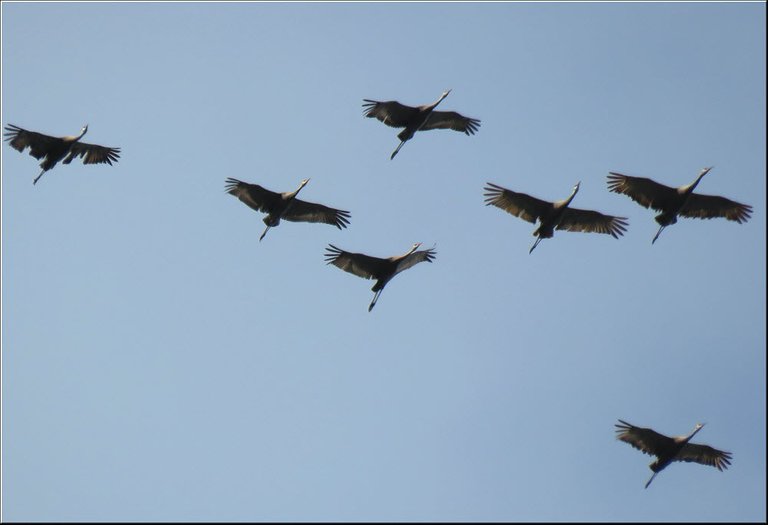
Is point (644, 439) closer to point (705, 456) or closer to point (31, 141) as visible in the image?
point (705, 456)

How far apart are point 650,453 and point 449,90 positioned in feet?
52.5

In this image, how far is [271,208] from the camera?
43.6 meters

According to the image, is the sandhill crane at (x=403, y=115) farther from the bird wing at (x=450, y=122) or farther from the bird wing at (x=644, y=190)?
the bird wing at (x=644, y=190)

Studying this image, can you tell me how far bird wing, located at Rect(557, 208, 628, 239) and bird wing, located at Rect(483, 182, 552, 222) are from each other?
1.02 metres

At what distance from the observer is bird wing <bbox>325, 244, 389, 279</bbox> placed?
138ft

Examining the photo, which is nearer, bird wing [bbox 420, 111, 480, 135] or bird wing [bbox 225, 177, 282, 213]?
bird wing [bbox 225, 177, 282, 213]

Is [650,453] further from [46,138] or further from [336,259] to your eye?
[46,138]

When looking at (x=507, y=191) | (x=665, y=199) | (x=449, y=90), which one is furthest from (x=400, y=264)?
(x=665, y=199)

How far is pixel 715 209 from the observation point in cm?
4516

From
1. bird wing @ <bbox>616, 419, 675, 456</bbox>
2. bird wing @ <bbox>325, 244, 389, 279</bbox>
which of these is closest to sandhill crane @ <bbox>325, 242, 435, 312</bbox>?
bird wing @ <bbox>325, 244, 389, 279</bbox>

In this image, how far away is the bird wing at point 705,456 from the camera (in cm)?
4403

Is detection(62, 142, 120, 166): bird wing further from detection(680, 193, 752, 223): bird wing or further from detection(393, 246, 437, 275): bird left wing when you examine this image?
detection(680, 193, 752, 223): bird wing

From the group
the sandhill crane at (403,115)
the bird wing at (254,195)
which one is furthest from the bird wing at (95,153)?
the sandhill crane at (403,115)

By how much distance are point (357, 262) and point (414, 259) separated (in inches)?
84.8
